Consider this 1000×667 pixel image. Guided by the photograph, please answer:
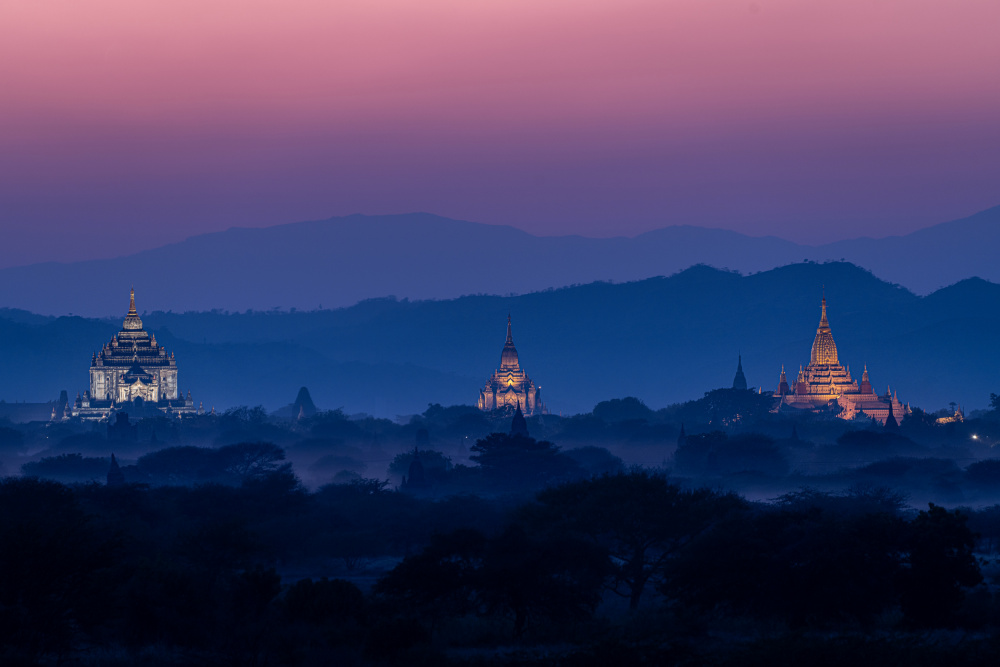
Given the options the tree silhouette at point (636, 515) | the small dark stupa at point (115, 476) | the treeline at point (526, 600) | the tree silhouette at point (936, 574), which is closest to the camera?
the treeline at point (526, 600)

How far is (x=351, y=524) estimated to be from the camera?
3610 inches

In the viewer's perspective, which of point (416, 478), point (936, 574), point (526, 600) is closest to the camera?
point (936, 574)

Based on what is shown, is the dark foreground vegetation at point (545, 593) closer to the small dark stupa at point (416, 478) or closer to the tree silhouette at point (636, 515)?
the tree silhouette at point (636, 515)

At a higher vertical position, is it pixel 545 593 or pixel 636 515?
pixel 636 515

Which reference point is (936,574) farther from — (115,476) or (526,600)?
(115,476)

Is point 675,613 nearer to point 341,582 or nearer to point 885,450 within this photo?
point 341,582

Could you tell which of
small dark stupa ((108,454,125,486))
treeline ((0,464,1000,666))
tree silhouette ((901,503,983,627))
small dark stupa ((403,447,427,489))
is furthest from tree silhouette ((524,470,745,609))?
small dark stupa ((403,447,427,489))

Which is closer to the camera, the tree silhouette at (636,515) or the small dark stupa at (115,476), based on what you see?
the tree silhouette at (636,515)

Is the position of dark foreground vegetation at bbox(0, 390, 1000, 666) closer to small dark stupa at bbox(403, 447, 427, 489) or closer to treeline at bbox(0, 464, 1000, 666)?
treeline at bbox(0, 464, 1000, 666)

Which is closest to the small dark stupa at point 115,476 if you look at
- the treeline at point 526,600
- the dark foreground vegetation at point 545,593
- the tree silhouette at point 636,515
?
the dark foreground vegetation at point 545,593

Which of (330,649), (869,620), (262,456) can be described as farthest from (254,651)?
(262,456)

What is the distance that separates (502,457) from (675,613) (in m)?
84.6

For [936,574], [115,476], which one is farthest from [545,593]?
[115,476]

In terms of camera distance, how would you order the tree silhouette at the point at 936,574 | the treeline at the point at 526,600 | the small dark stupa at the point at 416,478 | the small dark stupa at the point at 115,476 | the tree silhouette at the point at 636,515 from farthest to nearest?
the small dark stupa at the point at 416,478, the small dark stupa at the point at 115,476, the tree silhouette at the point at 636,515, the tree silhouette at the point at 936,574, the treeline at the point at 526,600
